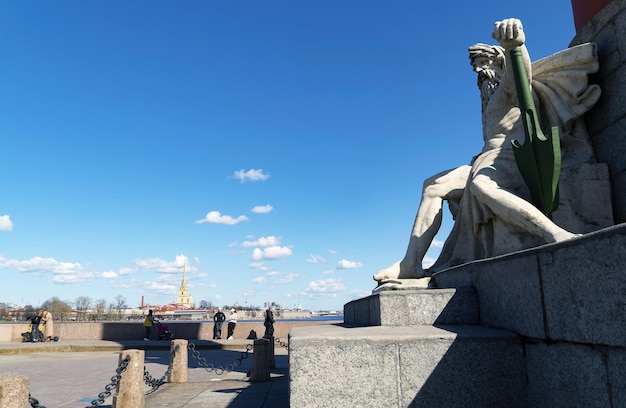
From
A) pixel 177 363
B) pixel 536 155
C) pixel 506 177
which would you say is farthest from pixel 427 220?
pixel 177 363

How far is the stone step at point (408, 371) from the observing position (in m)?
2.55

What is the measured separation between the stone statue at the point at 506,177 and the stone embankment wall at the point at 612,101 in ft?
0.31

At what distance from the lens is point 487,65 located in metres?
5.08

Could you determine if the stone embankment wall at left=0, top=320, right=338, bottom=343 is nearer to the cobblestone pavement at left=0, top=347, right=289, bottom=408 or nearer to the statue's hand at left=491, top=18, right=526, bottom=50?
the cobblestone pavement at left=0, top=347, right=289, bottom=408

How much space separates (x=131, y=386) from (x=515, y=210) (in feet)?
16.2

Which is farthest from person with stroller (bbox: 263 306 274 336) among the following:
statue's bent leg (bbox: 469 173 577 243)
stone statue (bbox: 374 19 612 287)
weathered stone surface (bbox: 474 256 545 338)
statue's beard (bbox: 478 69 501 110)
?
weathered stone surface (bbox: 474 256 545 338)

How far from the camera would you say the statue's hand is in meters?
3.85

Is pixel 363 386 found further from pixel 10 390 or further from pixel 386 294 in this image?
pixel 10 390

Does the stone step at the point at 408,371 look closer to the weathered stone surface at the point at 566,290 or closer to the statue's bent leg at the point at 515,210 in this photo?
the weathered stone surface at the point at 566,290

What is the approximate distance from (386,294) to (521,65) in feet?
7.55

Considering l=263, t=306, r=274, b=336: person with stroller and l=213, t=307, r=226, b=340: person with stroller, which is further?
l=213, t=307, r=226, b=340: person with stroller

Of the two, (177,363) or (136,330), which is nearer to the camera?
(177,363)

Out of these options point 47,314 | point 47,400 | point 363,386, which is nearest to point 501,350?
point 363,386

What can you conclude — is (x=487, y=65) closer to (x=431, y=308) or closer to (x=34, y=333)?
(x=431, y=308)
